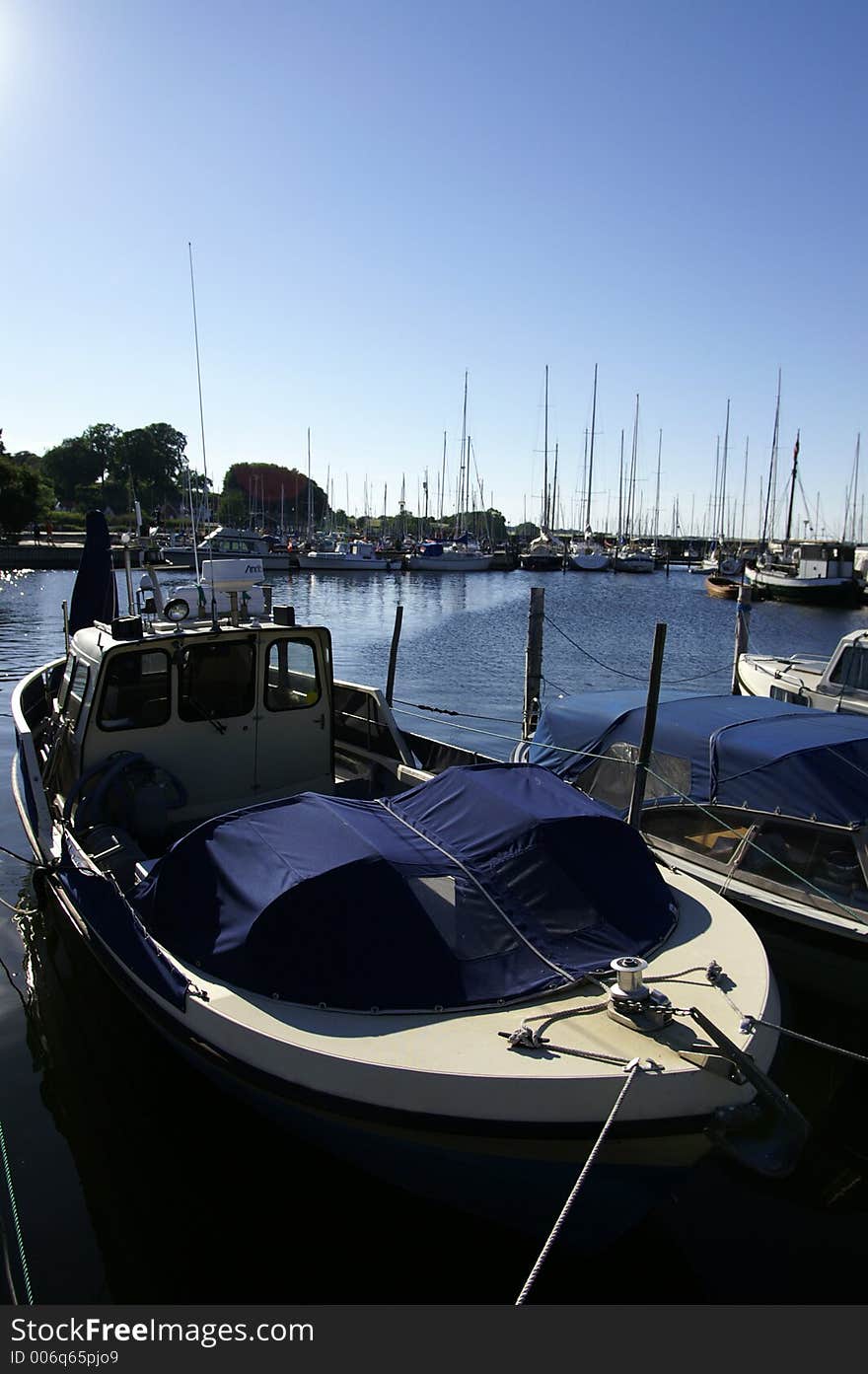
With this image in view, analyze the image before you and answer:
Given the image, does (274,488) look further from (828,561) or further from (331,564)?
(828,561)

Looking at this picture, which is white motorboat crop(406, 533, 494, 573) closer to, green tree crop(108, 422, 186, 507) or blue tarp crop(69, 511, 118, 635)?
green tree crop(108, 422, 186, 507)

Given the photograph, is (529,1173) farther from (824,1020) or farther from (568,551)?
(568,551)

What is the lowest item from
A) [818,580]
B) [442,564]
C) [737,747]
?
[442,564]

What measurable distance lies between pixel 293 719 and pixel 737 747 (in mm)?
5021

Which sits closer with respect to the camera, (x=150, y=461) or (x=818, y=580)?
(x=818, y=580)

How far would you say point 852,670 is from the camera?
15828 mm

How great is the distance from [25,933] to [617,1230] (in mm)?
7808

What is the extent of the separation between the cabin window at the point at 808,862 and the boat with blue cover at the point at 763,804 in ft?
0.03

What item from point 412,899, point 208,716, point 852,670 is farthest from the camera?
point 852,670

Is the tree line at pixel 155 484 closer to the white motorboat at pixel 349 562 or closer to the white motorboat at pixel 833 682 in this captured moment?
the white motorboat at pixel 349 562

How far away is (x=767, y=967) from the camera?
229 inches

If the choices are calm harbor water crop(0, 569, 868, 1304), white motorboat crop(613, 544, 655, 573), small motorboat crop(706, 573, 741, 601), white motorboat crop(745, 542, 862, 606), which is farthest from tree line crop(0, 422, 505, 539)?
calm harbor water crop(0, 569, 868, 1304)

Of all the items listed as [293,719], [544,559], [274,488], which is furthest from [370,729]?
[274,488]

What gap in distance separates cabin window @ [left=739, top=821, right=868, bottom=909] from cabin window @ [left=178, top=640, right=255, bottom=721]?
5697mm
